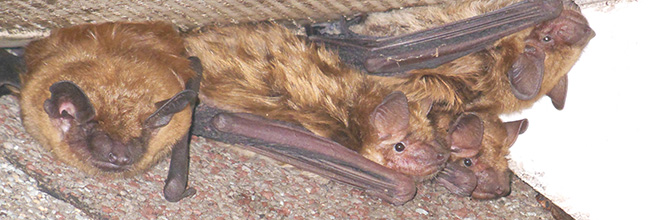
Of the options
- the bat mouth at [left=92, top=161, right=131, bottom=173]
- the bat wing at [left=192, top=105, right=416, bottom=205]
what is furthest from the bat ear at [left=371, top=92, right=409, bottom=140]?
the bat mouth at [left=92, top=161, right=131, bottom=173]

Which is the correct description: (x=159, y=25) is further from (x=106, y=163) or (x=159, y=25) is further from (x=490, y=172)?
(x=490, y=172)

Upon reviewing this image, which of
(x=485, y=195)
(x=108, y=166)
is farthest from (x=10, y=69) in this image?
(x=485, y=195)

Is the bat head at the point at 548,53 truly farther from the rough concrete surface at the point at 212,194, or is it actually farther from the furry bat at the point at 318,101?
the rough concrete surface at the point at 212,194

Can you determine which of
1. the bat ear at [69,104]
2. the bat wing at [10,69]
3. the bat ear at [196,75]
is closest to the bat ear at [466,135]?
the bat ear at [196,75]

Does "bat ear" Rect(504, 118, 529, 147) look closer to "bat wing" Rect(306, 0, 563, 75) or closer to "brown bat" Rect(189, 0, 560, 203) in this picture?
"bat wing" Rect(306, 0, 563, 75)

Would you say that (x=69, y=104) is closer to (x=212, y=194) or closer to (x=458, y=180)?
(x=212, y=194)

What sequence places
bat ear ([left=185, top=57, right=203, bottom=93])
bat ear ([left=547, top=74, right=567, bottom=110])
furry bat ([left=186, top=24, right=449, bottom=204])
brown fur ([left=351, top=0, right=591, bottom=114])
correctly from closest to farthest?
bat ear ([left=185, top=57, right=203, bottom=93]) < furry bat ([left=186, top=24, right=449, bottom=204]) < brown fur ([left=351, top=0, right=591, bottom=114]) < bat ear ([left=547, top=74, right=567, bottom=110])

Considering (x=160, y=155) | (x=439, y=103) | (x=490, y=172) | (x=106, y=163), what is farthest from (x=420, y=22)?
(x=106, y=163)
